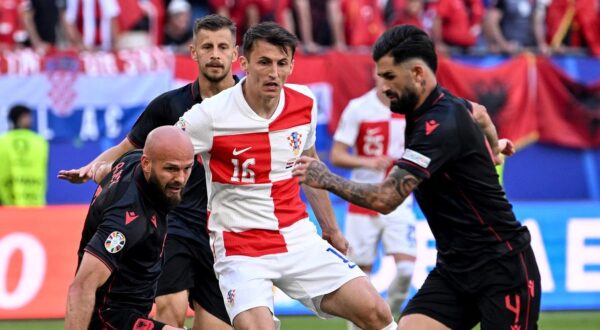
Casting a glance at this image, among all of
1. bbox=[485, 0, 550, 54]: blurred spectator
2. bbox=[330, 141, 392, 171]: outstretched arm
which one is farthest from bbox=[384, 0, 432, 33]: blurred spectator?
bbox=[330, 141, 392, 171]: outstretched arm

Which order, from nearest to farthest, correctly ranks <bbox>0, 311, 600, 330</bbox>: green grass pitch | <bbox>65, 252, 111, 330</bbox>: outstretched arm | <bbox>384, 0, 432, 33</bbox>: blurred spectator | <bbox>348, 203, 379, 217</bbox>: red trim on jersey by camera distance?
<bbox>65, 252, 111, 330</bbox>: outstretched arm → <bbox>348, 203, 379, 217</bbox>: red trim on jersey → <bbox>0, 311, 600, 330</bbox>: green grass pitch → <bbox>384, 0, 432, 33</bbox>: blurred spectator

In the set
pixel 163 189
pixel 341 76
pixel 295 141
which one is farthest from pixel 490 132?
pixel 341 76

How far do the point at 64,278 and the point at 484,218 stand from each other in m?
7.44

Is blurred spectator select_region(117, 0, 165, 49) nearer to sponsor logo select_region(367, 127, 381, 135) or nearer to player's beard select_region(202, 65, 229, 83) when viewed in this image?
sponsor logo select_region(367, 127, 381, 135)

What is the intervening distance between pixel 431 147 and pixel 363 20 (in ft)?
37.9

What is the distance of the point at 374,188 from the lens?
6.32 meters

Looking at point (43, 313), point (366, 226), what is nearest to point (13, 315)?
point (43, 313)

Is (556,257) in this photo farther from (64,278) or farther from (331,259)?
(331,259)

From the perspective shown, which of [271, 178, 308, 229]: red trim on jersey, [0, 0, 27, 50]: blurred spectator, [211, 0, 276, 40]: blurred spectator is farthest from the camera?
[211, 0, 276, 40]: blurred spectator

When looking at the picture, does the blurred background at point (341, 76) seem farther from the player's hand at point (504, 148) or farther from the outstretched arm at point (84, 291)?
the outstretched arm at point (84, 291)

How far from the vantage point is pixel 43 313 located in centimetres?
1264

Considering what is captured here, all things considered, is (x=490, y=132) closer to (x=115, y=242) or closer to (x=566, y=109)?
(x=115, y=242)

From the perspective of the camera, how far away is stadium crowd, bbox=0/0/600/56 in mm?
16812

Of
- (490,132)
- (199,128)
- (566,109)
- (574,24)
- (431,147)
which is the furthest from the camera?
(574,24)
